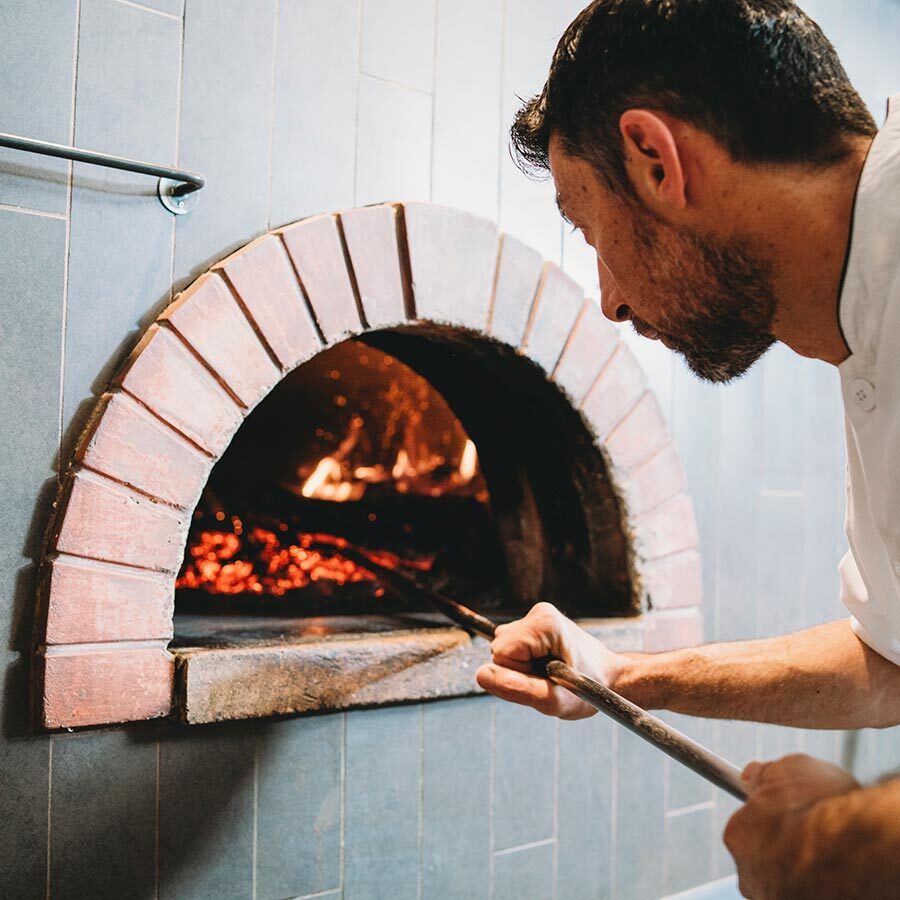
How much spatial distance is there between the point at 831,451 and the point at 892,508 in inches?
54.9

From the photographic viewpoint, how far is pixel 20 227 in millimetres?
1338

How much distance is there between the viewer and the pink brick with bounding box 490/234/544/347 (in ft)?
5.85

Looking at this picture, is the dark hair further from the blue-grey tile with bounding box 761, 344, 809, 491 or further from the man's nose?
the blue-grey tile with bounding box 761, 344, 809, 491

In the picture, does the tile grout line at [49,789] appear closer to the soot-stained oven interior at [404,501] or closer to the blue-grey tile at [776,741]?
the soot-stained oven interior at [404,501]

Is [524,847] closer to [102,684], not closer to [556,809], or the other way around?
[556,809]

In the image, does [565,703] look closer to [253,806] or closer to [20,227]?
[253,806]

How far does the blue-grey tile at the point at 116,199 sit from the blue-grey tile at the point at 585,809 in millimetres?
1167

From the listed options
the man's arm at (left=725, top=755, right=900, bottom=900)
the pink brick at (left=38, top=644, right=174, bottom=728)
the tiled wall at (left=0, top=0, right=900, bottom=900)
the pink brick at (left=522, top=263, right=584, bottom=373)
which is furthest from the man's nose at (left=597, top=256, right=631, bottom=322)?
the pink brick at (left=38, top=644, right=174, bottom=728)

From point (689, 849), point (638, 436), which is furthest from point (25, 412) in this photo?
point (689, 849)

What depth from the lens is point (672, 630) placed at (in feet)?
6.61

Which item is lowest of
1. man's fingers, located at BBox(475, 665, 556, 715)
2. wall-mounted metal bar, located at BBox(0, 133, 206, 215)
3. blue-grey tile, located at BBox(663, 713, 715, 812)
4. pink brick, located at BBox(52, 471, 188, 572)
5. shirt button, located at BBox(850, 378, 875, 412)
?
blue-grey tile, located at BBox(663, 713, 715, 812)

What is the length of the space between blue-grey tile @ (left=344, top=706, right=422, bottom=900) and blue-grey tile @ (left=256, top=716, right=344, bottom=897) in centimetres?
3

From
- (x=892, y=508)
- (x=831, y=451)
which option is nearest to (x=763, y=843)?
(x=892, y=508)

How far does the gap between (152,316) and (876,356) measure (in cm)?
104
